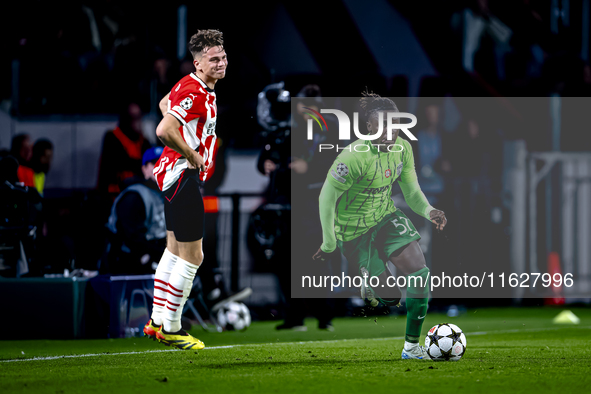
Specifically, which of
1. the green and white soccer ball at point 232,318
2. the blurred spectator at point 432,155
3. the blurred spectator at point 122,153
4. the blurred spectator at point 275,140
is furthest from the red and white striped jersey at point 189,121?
the blurred spectator at point 432,155

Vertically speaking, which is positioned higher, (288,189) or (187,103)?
(187,103)

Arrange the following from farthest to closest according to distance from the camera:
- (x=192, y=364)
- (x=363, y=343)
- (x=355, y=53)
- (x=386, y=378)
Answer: (x=355, y=53), (x=363, y=343), (x=192, y=364), (x=386, y=378)

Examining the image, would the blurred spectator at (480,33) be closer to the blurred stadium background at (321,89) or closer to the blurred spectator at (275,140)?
the blurred stadium background at (321,89)

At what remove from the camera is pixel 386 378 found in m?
4.81

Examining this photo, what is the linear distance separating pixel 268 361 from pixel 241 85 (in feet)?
19.9

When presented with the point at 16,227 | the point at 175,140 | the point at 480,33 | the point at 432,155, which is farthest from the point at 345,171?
the point at 480,33

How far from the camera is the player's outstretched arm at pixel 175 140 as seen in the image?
5613 millimetres

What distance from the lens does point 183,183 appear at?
5.83 metres

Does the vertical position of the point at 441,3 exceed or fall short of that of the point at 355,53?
it exceeds it

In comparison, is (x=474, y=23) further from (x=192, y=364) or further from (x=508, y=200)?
(x=192, y=364)

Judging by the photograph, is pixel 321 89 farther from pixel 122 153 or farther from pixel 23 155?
pixel 23 155

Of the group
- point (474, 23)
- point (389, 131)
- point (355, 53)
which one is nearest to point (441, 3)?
point (474, 23)

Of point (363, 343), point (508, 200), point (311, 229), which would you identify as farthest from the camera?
point (508, 200)

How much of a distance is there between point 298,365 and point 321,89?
665cm
